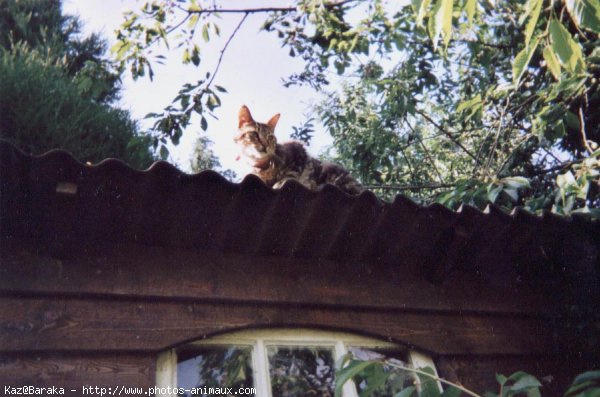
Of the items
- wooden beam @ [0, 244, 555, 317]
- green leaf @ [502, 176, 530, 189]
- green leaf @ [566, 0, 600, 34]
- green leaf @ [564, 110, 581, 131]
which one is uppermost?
green leaf @ [564, 110, 581, 131]

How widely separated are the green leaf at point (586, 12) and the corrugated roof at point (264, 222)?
858mm

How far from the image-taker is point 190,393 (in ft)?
5.64

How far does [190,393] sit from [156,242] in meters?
0.57

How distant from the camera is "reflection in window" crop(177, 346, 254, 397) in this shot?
1752 millimetres

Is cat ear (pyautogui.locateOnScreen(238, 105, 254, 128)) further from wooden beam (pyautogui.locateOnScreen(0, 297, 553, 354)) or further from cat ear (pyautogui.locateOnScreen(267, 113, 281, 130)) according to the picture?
wooden beam (pyautogui.locateOnScreen(0, 297, 553, 354))

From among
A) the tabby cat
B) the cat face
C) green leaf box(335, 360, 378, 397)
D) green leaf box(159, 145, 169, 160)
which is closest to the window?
green leaf box(335, 360, 378, 397)

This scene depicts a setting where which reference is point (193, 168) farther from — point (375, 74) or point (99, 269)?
point (99, 269)

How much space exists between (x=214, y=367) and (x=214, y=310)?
0.67ft

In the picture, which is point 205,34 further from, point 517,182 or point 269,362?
point 269,362

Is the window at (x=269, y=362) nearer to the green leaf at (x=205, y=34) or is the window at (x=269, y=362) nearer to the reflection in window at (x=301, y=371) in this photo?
the reflection in window at (x=301, y=371)

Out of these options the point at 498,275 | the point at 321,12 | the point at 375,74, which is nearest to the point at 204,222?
the point at 498,275

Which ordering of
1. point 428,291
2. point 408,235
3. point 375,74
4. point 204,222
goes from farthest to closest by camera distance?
point 375,74 < point 428,291 < point 408,235 < point 204,222

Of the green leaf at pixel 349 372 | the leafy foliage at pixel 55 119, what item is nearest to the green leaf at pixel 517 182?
the green leaf at pixel 349 372

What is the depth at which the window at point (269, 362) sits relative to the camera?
5.75 ft
